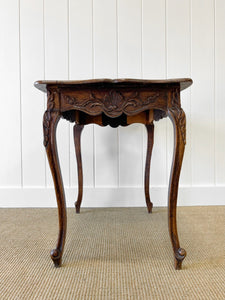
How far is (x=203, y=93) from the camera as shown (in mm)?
1682

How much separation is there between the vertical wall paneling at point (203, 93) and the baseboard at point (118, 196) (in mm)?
77

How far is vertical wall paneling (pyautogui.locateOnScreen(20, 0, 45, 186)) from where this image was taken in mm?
1667

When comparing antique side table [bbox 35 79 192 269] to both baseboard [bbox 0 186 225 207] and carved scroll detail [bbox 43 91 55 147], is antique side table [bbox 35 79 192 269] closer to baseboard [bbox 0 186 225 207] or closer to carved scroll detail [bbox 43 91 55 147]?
carved scroll detail [bbox 43 91 55 147]

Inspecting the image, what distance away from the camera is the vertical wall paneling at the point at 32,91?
167 cm

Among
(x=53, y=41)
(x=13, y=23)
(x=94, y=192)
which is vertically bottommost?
(x=94, y=192)

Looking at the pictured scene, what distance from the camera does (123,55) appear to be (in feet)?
5.47

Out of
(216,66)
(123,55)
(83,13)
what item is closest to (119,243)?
(123,55)

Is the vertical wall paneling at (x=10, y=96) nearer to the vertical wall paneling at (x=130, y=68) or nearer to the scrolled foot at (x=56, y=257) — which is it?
the vertical wall paneling at (x=130, y=68)

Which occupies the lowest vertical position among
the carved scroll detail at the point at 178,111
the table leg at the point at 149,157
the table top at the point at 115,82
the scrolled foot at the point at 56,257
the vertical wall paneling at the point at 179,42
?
the scrolled foot at the point at 56,257

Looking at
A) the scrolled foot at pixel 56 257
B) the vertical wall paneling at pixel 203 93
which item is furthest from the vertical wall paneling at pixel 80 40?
the scrolled foot at pixel 56 257

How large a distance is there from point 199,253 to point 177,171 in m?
0.33

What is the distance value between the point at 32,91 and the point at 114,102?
0.98m

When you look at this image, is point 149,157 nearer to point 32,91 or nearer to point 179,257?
point 179,257

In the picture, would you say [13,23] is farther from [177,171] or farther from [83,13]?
[177,171]
